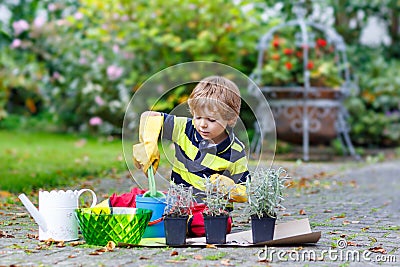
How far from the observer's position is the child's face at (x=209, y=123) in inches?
126

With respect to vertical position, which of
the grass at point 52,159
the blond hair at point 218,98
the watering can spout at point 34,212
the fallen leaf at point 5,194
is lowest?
the fallen leaf at point 5,194

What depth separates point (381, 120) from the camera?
9.70 meters

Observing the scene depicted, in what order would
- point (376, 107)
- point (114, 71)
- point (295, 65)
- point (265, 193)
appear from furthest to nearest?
point (376, 107), point (114, 71), point (295, 65), point (265, 193)

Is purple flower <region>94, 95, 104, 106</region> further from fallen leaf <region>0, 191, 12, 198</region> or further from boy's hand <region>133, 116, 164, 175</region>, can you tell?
boy's hand <region>133, 116, 164, 175</region>

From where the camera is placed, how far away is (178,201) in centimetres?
302

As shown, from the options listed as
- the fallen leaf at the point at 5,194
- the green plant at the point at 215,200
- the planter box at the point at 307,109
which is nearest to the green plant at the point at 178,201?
the green plant at the point at 215,200

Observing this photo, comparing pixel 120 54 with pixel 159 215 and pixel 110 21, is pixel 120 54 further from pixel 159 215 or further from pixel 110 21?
pixel 159 215

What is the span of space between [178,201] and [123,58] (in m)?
6.50

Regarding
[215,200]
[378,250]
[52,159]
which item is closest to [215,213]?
[215,200]

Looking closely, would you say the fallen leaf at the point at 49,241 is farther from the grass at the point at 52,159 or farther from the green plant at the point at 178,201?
the grass at the point at 52,159

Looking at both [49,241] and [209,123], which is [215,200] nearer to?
[209,123]

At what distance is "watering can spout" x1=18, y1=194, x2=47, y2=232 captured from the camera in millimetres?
3084

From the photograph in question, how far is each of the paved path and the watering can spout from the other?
10cm

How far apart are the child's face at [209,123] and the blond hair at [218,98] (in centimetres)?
2
